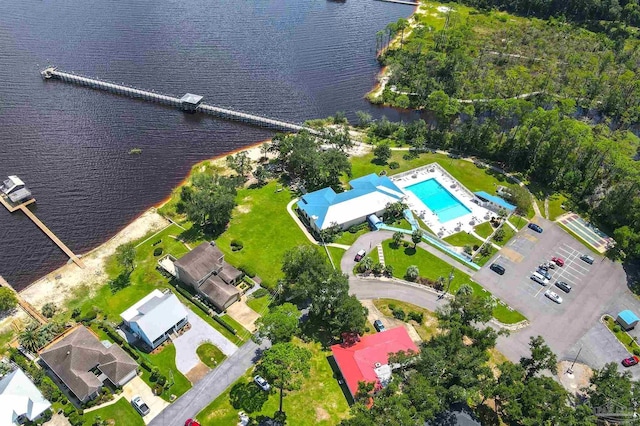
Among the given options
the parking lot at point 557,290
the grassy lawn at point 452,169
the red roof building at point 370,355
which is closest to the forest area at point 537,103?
the grassy lawn at point 452,169

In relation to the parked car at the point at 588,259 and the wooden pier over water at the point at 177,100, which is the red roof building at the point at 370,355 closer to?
the parked car at the point at 588,259

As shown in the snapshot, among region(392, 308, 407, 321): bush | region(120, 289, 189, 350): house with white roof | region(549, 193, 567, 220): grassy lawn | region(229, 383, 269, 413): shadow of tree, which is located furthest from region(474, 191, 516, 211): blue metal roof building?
region(120, 289, 189, 350): house with white roof

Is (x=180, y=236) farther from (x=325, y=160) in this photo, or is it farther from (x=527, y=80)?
(x=527, y=80)

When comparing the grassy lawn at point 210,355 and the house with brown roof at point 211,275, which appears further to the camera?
the house with brown roof at point 211,275

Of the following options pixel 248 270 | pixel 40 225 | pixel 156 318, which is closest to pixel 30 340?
pixel 156 318

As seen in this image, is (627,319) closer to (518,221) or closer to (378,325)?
(518,221)

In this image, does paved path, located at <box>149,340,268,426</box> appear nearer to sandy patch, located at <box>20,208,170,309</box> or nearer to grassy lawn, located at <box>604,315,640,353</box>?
sandy patch, located at <box>20,208,170,309</box>
